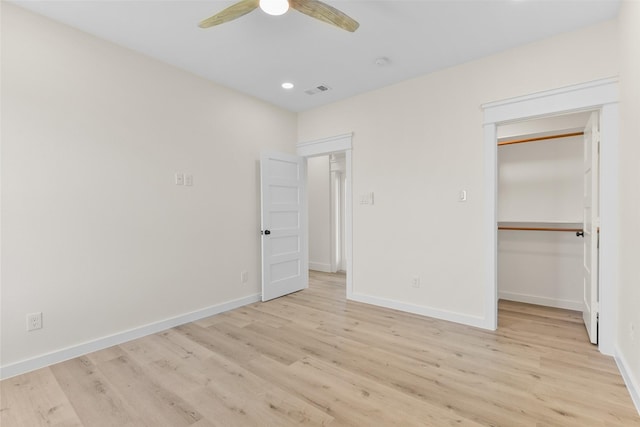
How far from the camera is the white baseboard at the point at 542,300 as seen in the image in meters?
3.53

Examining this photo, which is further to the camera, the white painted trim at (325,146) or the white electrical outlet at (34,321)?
the white painted trim at (325,146)

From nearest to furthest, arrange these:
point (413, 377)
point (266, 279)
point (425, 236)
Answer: point (413, 377)
point (425, 236)
point (266, 279)

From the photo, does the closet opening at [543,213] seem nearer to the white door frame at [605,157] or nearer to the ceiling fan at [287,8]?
the white door frame at [605,157]

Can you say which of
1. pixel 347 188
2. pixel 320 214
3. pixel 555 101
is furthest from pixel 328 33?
pixel 320 214

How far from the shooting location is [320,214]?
6137 mm

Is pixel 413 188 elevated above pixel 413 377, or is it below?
above

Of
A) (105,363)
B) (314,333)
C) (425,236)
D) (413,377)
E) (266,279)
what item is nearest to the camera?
(413,377)

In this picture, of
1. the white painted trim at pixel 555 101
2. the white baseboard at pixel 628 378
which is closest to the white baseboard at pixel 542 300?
the white baseboard at pixel 628 378

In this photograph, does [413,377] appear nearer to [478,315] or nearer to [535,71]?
[478,315]

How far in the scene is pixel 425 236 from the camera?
340cm

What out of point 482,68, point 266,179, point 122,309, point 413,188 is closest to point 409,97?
point 482,68

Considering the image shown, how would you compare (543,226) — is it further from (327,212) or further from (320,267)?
(320,267)

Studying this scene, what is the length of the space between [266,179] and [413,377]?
2.79m

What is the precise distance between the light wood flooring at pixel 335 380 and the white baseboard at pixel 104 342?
8 cm
